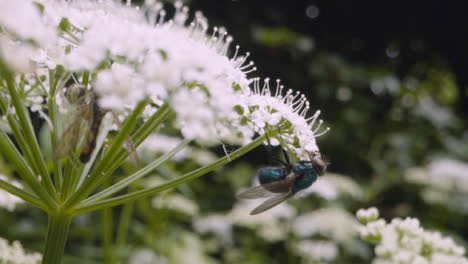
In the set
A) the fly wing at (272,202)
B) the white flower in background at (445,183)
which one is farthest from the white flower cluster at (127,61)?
the white flower in background at (445,183)

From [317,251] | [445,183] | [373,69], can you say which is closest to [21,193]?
[317,251]

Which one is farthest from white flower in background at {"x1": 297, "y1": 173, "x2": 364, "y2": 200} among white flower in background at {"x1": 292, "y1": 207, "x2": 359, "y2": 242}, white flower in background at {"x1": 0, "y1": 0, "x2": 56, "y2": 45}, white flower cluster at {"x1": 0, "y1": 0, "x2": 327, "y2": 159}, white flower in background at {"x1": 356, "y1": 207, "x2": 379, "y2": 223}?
white flower in background at {"x1": 0, "y1": 0, "x2": 56, "y2": 45}

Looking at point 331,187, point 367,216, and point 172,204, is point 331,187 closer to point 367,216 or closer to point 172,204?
point 172,204

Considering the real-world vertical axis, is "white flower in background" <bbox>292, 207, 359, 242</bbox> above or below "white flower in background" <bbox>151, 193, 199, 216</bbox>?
above

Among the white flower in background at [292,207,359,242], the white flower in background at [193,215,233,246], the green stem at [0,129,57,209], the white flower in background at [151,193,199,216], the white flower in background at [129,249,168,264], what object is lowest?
the green stem at [0,129,57,209]

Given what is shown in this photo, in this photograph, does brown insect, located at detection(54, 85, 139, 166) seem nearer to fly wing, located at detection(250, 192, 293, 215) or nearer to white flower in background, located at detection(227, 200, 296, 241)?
fly wing, located at detection(250, 192, 293, 215)

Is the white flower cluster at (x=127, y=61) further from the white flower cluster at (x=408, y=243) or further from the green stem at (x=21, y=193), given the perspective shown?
the white flower cluster at (x=408, y=243)

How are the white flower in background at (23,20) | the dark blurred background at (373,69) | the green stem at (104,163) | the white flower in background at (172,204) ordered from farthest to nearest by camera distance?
the dark blurred background at (373,69)
the white flower in background at (172,204)
the green stem at (104,163)
the white flower in background at (23,20)
